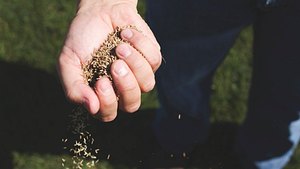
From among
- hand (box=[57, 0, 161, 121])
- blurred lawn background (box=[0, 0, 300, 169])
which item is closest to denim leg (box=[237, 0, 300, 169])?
blurred lawn background (box=[0, 0, 300, 169])

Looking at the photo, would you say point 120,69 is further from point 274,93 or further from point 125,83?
point 274,93

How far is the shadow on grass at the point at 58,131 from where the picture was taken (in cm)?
226

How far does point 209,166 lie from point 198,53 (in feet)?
2.46

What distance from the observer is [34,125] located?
2309mm

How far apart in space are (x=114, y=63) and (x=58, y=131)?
1.25 meters

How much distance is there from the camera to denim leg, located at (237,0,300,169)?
1524 mm

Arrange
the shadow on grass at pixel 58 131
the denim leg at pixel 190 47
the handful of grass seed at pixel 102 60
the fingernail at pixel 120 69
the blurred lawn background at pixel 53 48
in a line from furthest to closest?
the blurred lawn background at pixel 53 48 → the shadow on grass at pixel 58 131 → the denim leg at pixel 190 47 → the handful of grass seed at pixel 102 60 → the fingernail at pixel 120 69

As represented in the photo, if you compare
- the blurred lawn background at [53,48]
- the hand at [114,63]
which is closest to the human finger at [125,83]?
the hand at [114,63]

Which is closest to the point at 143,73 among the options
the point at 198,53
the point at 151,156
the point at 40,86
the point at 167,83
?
the point at 198,53

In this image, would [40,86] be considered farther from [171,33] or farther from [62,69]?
[62,69]

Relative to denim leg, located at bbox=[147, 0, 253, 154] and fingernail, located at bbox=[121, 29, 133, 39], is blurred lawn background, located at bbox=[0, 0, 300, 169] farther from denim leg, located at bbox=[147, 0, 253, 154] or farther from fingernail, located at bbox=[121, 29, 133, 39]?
fingernail, located at bbox=[121, 29, 133, 39]

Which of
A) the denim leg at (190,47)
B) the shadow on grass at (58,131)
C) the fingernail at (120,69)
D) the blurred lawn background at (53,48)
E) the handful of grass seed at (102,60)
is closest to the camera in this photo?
the fingernail at (120,69)

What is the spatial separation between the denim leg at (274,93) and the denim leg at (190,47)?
0.08 metres

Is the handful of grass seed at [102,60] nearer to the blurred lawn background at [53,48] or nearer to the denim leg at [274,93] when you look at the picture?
the denim leg at [274,93]
